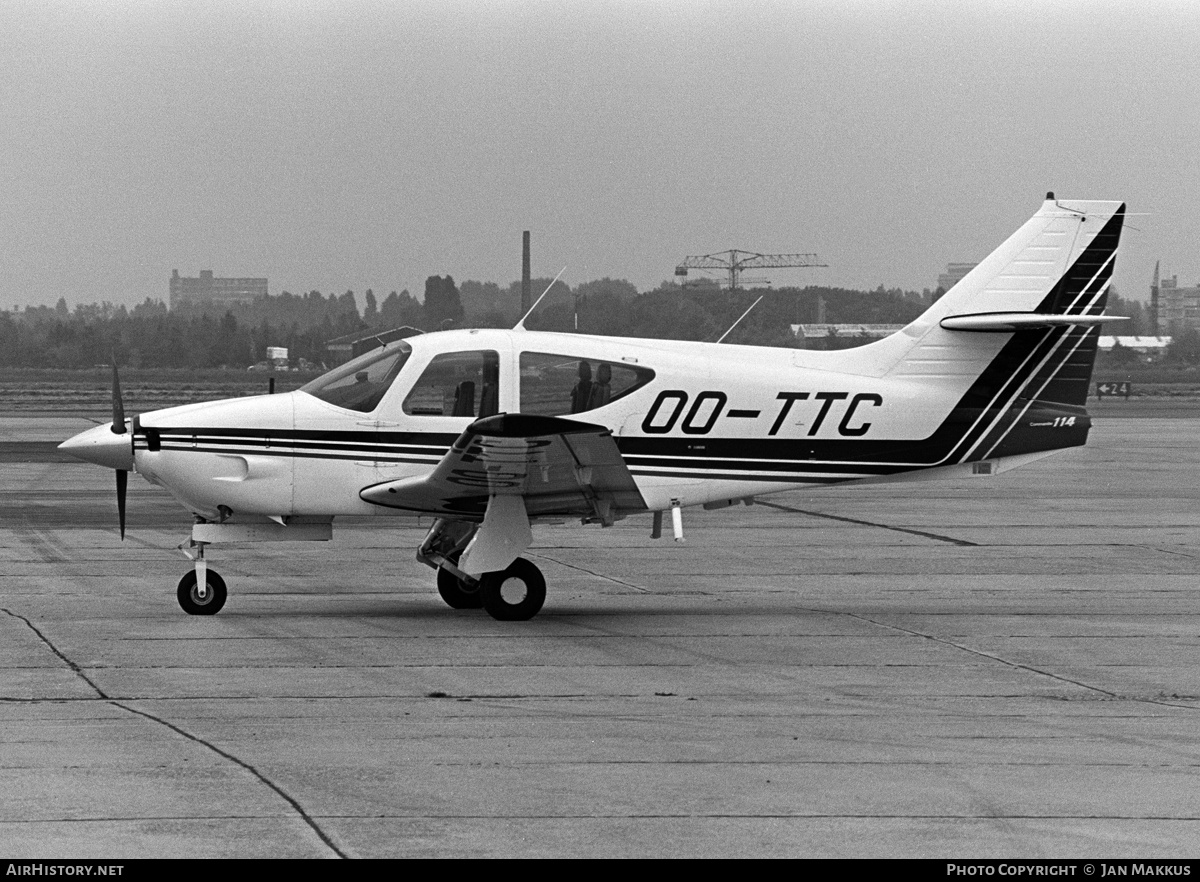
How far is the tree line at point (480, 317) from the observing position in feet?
61.4

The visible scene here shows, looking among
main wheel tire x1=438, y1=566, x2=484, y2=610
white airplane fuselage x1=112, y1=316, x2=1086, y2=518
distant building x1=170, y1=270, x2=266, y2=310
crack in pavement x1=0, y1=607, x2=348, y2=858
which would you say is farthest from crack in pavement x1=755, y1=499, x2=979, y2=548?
distant building x1=170, y1=270, x2=266, y2=310

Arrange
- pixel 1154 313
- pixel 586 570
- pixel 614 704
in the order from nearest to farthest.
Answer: pixel 614 704 → pixel 586 570 → pixel 1154 313

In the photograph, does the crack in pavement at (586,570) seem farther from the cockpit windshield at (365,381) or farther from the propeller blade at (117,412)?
the propeller blade at (117,412)

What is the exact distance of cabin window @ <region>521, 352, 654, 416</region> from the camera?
39.3 feet

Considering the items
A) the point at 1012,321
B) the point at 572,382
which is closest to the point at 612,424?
the point at 572,382

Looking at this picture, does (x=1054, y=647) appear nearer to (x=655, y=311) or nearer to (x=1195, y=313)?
Result: (x=655, y=311)

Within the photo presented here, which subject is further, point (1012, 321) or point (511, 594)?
point (1012, 321)

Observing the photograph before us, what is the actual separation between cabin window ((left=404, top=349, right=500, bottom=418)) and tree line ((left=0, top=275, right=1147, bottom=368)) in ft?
8.32

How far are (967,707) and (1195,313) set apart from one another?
10283 cm

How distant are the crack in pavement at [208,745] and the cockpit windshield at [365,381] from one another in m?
2.76

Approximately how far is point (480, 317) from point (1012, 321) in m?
9.89

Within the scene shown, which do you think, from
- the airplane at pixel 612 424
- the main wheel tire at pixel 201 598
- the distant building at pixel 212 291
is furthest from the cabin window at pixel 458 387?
the distant building at pixel 212 291

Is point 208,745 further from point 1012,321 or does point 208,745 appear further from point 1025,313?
point 1025,313

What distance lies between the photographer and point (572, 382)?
1212cm
